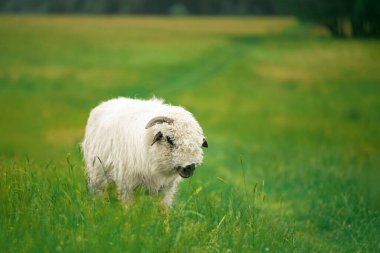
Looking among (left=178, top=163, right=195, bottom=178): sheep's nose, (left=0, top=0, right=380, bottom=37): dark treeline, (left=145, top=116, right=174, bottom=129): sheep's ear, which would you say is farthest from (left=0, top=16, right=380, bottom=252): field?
(left=0, top=0, right=380, bottom=37): dark treeline

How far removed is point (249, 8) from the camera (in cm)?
5328

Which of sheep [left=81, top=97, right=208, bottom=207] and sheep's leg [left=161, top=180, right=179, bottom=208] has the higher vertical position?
sheep [left=81, top=97, right=208, bottom=207]

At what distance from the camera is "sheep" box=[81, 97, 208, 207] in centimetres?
689

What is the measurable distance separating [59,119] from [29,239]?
18.2m

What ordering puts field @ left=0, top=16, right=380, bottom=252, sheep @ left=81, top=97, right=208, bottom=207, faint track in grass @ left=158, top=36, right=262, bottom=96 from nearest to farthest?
field @ left=0, top=16, right=380, bottom=252 → sheep @ left=81, top=97, right=208, bottom=207 → faint track in grass @ left=158, top=36, right=262, bottom=96

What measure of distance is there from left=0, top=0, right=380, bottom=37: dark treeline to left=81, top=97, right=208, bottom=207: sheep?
37.5 meters

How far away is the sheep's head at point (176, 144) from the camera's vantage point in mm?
6793

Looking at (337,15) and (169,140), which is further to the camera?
(337,15)

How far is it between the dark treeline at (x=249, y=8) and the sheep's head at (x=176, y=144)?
126 ft

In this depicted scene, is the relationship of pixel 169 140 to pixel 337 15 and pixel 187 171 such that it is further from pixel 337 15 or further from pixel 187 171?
pixel 337 15

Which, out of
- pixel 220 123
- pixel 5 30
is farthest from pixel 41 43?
pixel 220 123

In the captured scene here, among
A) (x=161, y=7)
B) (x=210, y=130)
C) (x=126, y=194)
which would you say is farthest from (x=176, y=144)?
(x=161, y=7)

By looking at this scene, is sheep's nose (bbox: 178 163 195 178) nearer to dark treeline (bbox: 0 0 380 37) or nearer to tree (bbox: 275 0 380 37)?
dark treeline (bbox: 0 0 380 37)

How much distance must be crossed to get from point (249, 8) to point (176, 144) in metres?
47.9
